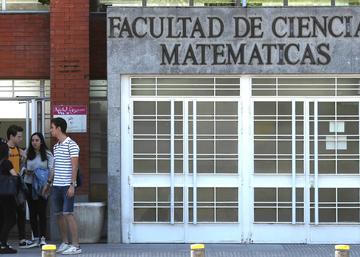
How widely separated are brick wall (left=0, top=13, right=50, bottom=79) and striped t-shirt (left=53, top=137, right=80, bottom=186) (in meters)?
2.06

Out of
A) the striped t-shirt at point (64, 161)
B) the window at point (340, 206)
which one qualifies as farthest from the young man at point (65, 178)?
the window at point (340, 206)

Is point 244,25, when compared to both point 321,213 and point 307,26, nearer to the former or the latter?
point 307,26

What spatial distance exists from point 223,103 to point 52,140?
287 cm

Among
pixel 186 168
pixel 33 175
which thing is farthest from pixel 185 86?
pixel 33 175

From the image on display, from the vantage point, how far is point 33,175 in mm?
10375

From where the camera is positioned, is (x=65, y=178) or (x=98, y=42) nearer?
(x=65, y=178)

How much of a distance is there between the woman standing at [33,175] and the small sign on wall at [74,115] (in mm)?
652

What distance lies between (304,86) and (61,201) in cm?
413

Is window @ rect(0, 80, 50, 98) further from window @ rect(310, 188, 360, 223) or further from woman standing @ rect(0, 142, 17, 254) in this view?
window @ rect(310, 188, 360, 223)

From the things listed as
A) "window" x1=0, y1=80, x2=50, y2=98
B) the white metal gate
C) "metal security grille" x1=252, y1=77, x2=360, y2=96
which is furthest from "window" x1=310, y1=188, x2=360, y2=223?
"window" x1=0, y1=80, x2=50, y2=98

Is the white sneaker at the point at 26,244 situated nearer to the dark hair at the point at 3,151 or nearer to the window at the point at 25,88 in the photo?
the dark hair at the point at 3,151

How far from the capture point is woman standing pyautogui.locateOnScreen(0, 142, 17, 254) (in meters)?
9.94

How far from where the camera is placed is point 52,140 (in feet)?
37.1

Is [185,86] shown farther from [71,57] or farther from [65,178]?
[65,178]
